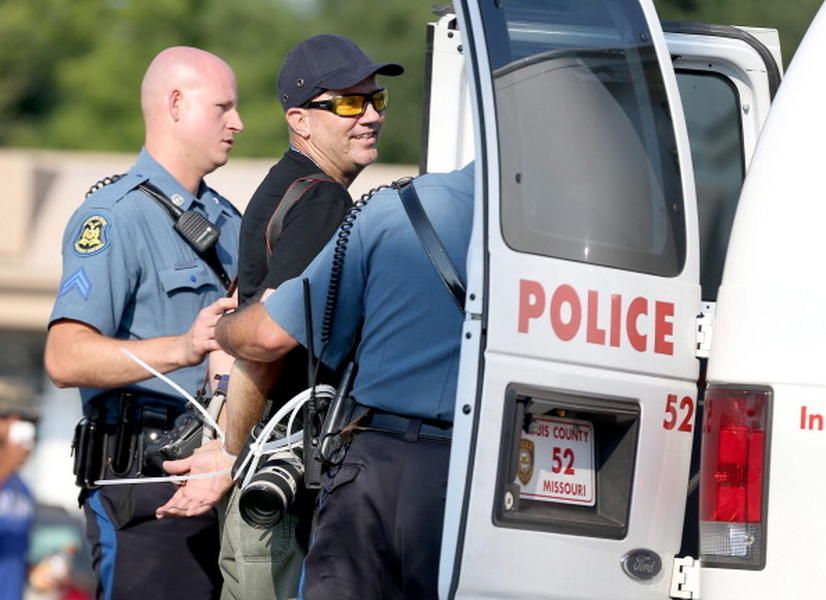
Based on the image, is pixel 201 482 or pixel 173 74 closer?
pixel 201 482

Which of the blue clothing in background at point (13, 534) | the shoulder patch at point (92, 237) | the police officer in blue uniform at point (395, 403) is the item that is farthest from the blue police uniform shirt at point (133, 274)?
the blue clothing in background at point (13, 534)

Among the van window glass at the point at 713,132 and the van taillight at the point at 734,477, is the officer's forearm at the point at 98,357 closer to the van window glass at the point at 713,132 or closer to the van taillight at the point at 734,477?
the van window glass at the point at 713,132

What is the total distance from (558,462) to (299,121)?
5.09 ft

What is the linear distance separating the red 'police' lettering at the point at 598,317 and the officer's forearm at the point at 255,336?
790mm

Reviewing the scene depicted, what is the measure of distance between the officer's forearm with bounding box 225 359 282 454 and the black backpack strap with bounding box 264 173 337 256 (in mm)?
321

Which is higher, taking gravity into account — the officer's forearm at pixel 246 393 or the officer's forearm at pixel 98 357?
the officer's forearm at pixel 98 357

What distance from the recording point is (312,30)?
1426 inches

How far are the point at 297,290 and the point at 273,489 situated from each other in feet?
1.67

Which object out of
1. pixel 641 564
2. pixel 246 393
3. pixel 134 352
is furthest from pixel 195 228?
pixel 641 564

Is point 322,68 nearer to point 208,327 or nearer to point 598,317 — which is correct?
point 208,327

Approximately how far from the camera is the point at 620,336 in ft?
11.3

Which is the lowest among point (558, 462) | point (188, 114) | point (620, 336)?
point (558, 462)

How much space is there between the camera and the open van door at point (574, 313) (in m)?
3.34

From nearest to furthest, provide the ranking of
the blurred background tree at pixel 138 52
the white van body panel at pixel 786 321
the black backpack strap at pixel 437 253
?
the white van body panel at pixel 786 321 < the black backpack strap at pixel 437 253 < the blurred background tree at pixel 138 52
